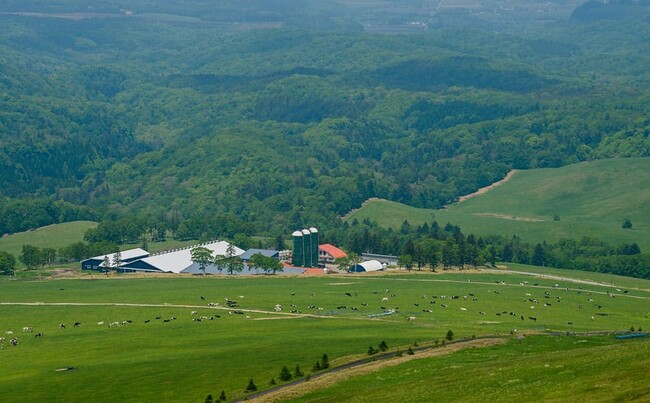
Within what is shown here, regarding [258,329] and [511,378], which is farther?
[258,329]

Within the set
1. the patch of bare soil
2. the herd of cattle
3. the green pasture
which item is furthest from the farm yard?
the patch of bare soil

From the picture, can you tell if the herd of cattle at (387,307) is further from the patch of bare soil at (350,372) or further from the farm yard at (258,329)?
the patch of bare soil at (350,372)

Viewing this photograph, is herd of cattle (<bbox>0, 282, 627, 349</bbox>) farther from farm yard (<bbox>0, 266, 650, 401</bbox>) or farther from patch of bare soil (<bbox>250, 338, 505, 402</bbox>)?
patch of bare soil (<bbox>250, 338, 505, 402</bbox>)

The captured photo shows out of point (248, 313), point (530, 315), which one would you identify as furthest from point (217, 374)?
point (530, 315)

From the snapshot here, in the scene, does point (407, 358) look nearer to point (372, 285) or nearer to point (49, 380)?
point (49, 380)

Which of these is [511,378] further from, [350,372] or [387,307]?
[387,307]

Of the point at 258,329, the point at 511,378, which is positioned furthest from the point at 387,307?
the point at 511,378
